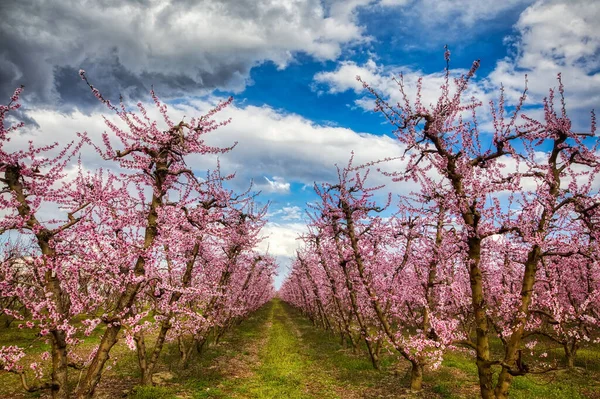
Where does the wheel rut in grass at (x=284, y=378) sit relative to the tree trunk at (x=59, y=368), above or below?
below

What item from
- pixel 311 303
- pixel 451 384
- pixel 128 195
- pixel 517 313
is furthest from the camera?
pixel 311 303

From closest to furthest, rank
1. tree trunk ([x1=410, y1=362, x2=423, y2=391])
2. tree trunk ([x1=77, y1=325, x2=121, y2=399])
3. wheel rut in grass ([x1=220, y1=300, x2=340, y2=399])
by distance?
tree trunk ([x1=77, y1=325, x2=121, y2=399]) < tree trunk ([x1=410, y1=362, x2=423, y2=391]) < wheel rut in grass ([x1=220, y1=300, x2=340, y2=399])

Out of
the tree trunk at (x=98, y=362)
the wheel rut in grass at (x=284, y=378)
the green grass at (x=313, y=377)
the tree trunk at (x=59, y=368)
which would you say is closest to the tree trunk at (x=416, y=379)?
the green grass at (x=313, y=377)

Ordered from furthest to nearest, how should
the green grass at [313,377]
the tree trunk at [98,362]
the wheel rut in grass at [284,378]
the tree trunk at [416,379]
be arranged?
the wheel rut in grass at [284,378]
the tree trunk at [416,379]
the green grass at [313,377]
the tree trunk at [98,362]

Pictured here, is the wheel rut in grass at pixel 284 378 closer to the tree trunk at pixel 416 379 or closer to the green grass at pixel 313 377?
the green grass at pixel 313 377

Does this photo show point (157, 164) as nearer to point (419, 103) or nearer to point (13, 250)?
point (419, 103)

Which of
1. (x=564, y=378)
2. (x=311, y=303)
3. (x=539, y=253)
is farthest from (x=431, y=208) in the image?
(x=311, y=303)

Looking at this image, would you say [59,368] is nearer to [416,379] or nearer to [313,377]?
[313,377]

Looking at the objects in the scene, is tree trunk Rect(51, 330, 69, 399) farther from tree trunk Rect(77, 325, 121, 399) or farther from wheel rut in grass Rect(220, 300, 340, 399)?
wheel rut in grass Rect(220, 300, 340, 399)

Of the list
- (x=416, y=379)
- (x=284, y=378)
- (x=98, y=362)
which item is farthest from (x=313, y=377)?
(x=98, y=362)

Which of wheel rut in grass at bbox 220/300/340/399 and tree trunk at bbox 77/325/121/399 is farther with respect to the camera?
wheel rut in grass at bbox 220/300/340/399

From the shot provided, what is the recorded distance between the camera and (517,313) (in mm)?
8398

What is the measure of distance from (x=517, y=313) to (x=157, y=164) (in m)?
9.53

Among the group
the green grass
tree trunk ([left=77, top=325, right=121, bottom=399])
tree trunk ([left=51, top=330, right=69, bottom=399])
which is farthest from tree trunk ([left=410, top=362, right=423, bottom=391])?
tree trunk ([left=51, top=330, right=69, bottom=399])
